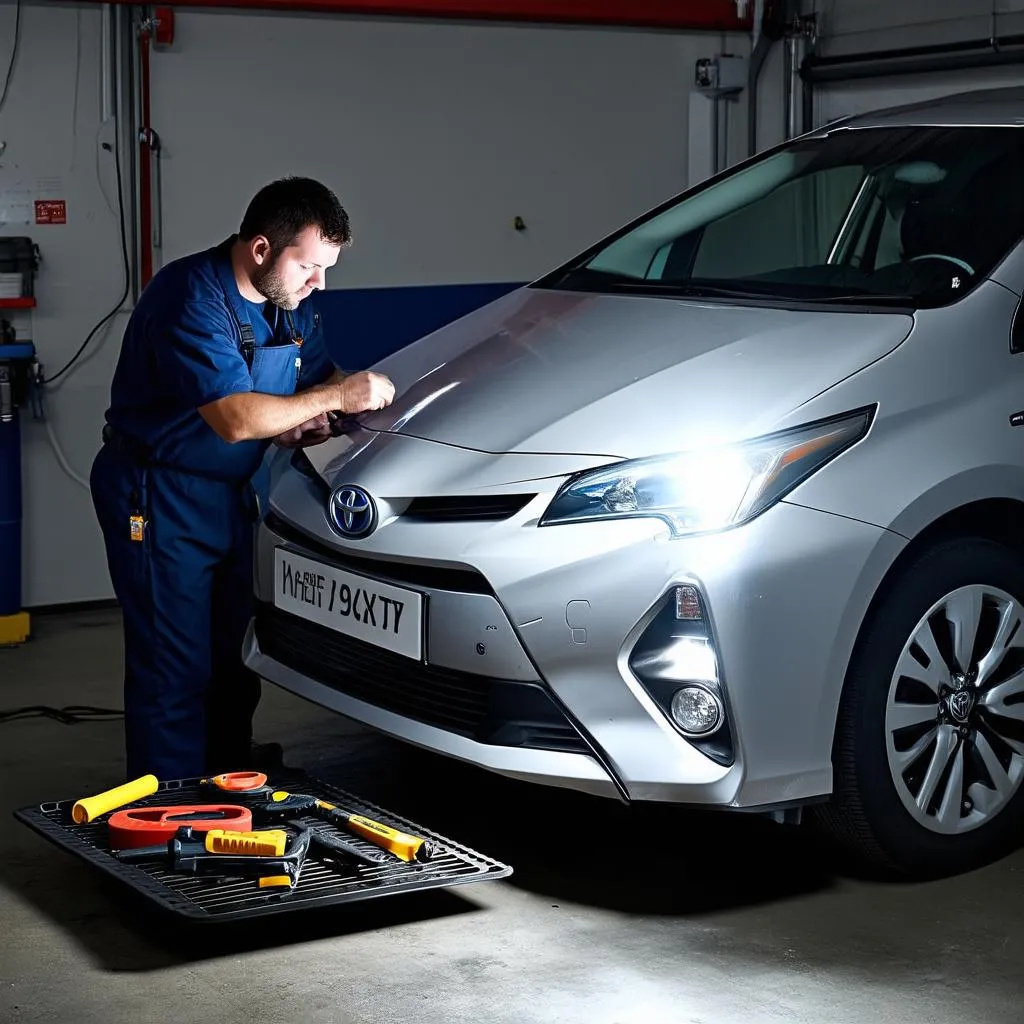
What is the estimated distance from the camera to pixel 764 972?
2914 millimetres

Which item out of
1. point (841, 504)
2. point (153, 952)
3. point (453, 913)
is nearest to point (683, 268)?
point (841, 504)

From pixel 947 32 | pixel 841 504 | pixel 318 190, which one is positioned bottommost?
pixel 841 504

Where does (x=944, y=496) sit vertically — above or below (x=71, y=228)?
below

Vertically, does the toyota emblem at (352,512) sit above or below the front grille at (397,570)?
above

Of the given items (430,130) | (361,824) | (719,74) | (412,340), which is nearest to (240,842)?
(361,824)

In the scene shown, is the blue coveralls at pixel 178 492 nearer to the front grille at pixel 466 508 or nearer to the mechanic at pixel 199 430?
the mechanic at pixel 199 430

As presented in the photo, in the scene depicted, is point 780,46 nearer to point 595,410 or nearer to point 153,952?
point 595,410

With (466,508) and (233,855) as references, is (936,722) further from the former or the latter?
(233,855)

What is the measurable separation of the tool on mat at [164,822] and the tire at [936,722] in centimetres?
107

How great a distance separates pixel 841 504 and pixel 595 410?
477 millimetres

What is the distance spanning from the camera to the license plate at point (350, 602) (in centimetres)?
313

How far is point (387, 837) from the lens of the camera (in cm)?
318

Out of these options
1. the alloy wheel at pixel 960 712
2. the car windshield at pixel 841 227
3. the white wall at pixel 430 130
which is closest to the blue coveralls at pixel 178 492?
the car windshield at pixel 841 227

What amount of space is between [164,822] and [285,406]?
818 millimetres
